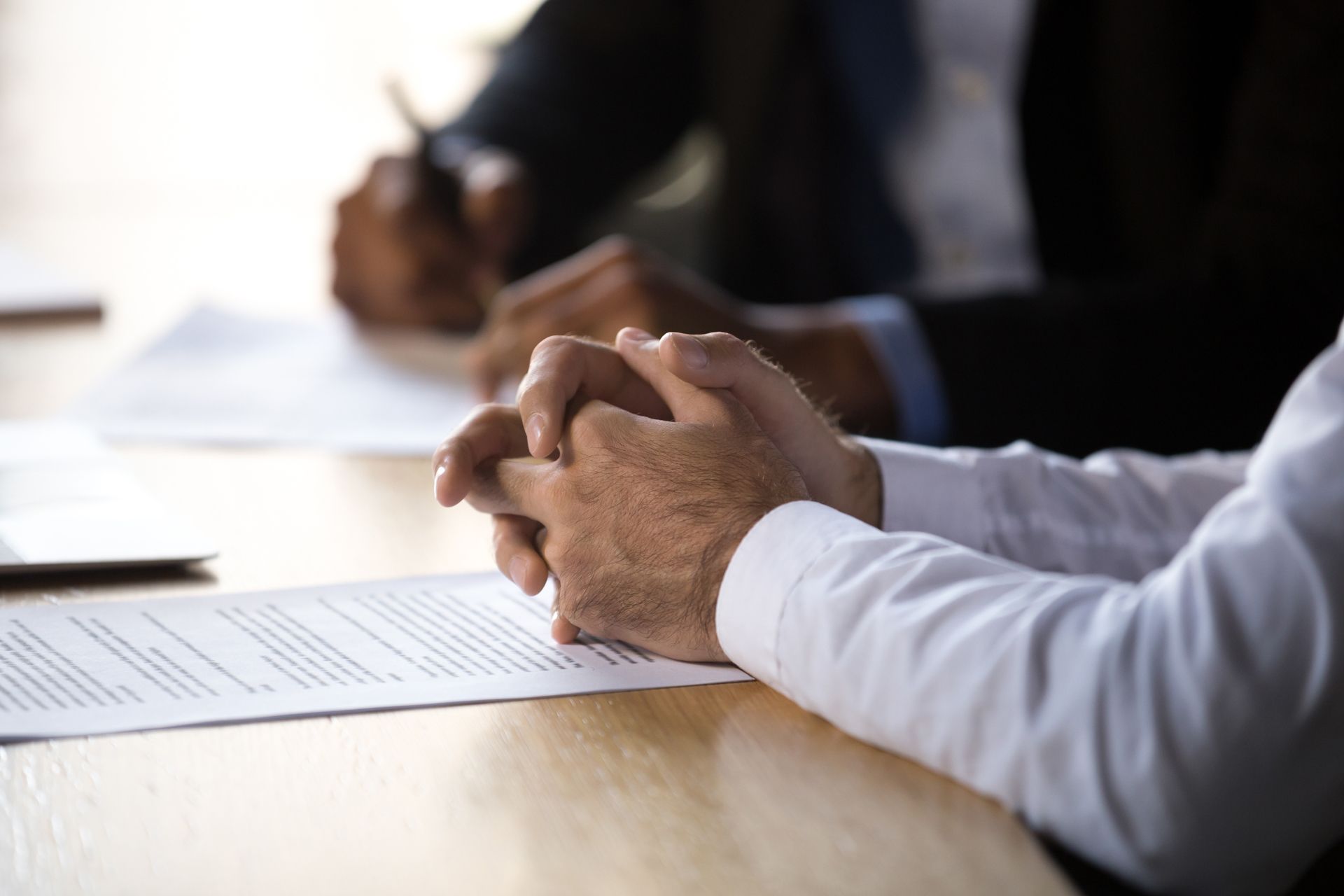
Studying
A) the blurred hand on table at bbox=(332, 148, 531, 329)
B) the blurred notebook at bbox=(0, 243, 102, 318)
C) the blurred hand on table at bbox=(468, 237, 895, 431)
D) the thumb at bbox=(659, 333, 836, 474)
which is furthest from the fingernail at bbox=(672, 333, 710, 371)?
the blurred notebook at bbox=(0, 243, 102, 318)

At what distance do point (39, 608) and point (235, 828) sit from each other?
0.79 feet

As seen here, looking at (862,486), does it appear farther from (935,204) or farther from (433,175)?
(935,204)

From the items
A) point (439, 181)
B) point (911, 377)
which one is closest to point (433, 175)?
point (439, 181)

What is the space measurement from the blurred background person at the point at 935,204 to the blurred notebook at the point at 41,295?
0.25 m

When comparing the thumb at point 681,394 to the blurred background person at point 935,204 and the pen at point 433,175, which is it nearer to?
the blurred background person at point 935,204

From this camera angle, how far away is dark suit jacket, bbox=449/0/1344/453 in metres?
1.06

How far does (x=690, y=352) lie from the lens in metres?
0.58

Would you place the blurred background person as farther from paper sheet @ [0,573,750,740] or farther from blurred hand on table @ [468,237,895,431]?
paper sheet @ [0,573,750,740]

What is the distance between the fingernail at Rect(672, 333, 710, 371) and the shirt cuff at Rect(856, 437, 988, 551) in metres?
0.14

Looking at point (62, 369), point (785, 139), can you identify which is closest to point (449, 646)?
point (62, 369)

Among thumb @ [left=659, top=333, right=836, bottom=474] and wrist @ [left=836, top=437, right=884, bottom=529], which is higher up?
thumb @ [left=659, top=333, right=836, bottom=474]

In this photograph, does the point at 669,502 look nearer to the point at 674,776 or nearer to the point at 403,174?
the point at 674,776

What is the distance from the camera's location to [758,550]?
53cm

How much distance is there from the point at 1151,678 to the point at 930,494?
250 mm
